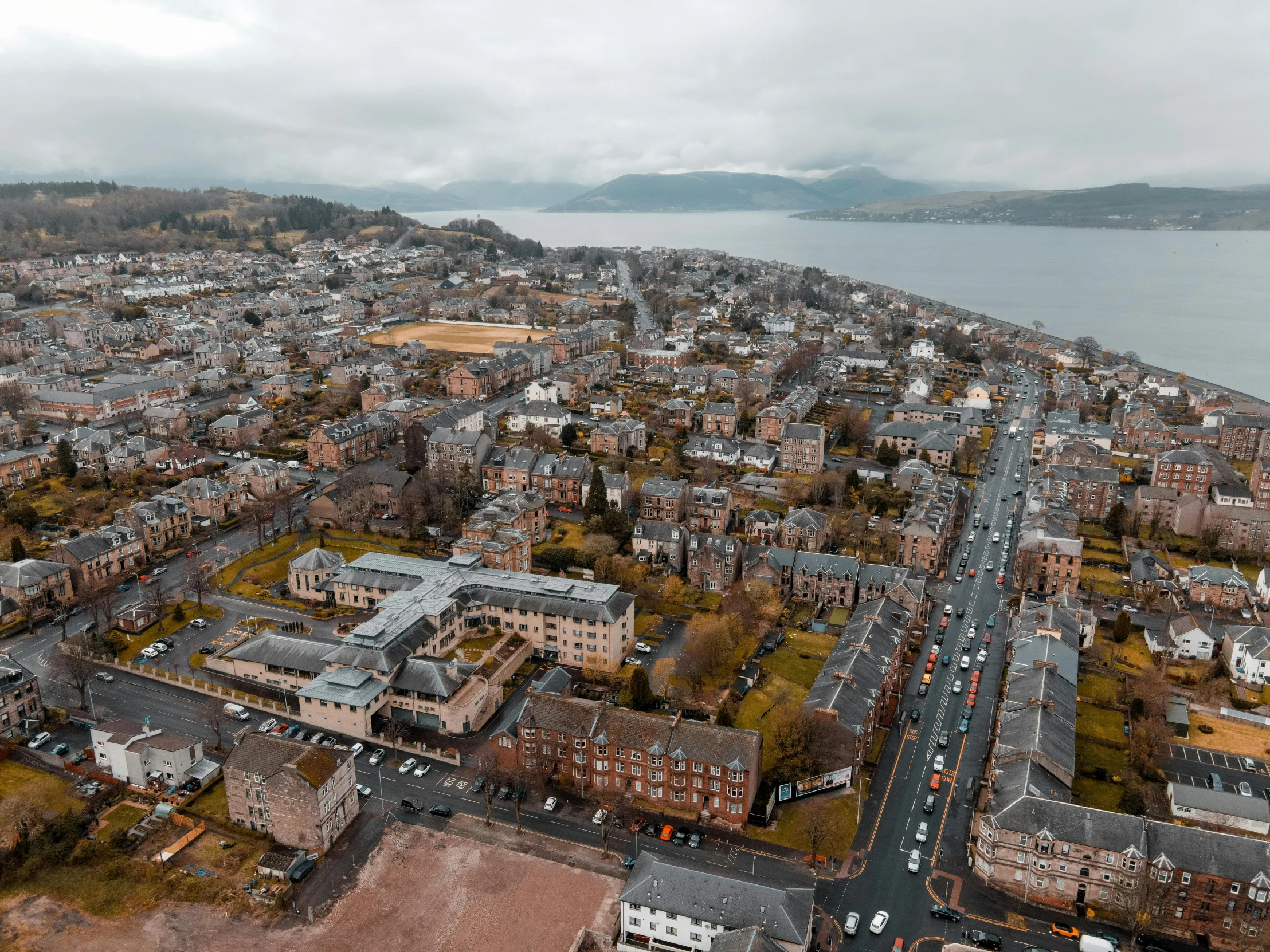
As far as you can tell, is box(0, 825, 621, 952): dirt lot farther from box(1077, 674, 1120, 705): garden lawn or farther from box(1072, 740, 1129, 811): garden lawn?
box(1077, 674, 1120, 705): garden lawn

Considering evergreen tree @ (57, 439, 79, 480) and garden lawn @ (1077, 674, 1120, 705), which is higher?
evergreen tree @ (57, 439, 79, 480)

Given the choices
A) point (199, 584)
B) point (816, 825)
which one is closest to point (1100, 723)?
point (816, 825)

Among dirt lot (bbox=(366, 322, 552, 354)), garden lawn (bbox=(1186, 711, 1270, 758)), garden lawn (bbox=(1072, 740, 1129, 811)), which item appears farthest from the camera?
dirt lot (bbox=(366, 322, 552, 354))

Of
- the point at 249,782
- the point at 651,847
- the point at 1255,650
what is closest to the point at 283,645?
the point at 249,782

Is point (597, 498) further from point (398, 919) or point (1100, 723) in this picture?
point (398, 919)

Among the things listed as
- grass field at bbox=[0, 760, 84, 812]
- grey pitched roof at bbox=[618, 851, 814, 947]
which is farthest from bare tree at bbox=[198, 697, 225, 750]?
grey pitched roof at bbox=[618, 851, 814, 947]

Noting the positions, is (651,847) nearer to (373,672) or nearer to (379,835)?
(379,835)

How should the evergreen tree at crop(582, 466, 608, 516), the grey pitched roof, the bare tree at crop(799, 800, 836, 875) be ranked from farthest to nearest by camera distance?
the evergreen tree at crop(582, 466, 608, 516), the bare tree at crop(799, 800, 836, 875), the grey pitched roof
